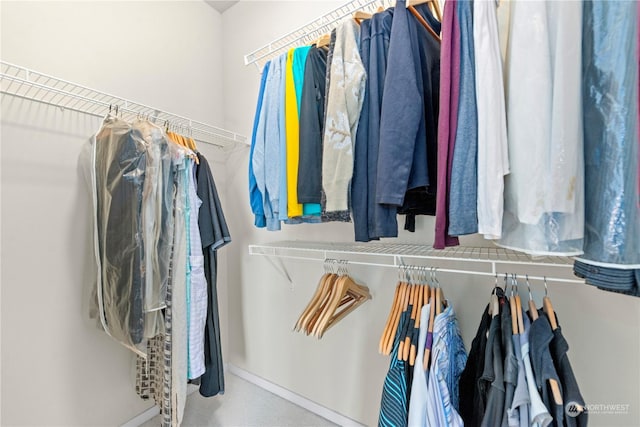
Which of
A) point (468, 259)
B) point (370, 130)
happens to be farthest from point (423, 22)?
point (468, 259)

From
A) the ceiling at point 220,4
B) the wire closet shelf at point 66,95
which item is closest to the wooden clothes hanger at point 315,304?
the wire closet shelf at point 66,95

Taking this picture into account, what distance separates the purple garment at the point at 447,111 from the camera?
0.71m

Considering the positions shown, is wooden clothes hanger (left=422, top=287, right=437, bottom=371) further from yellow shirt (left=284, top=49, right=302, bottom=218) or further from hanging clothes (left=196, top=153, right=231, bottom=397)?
hanging clothes (left=196, top=153, right=231, bottom=397)

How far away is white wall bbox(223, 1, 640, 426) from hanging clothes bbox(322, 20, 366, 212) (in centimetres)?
57

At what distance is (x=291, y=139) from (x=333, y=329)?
106cm

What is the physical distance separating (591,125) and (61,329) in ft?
6.66

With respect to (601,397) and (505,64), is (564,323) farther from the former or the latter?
(505,64)

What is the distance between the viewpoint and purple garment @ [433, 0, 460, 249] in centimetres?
71

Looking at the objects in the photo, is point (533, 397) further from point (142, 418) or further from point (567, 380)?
point (142, 418)

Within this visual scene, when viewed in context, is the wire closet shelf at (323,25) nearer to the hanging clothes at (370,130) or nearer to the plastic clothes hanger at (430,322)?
the hanging clothes at (370,130)

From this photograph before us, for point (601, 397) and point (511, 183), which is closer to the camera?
point (511, 183)

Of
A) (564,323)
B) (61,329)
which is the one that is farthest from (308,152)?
(61,329)

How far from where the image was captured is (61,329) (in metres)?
1.26

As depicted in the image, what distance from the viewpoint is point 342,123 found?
897mm
